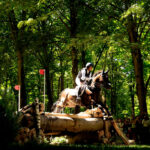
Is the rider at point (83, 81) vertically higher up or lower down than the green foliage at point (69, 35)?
lower down

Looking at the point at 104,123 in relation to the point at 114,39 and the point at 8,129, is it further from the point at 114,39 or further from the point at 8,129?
the point at 8,129

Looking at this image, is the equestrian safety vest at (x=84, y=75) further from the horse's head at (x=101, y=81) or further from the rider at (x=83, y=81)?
the horse's head at (x=101, y=81)

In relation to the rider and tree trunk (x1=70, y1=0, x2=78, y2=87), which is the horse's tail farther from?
tree trunk (x1=70, y1=0, x2=78, y2=87)

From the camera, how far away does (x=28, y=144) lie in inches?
195

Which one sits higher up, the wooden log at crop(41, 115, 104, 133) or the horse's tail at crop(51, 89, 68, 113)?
the horse's tail at crop(51, 89, 68, 113)

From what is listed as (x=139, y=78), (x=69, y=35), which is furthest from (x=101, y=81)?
(x=69, y=35)

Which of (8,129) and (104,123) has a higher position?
(8,129)

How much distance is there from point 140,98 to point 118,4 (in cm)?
688

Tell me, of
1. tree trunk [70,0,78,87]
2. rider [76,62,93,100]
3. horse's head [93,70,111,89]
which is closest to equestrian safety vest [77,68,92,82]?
rider [76,62,93,100]

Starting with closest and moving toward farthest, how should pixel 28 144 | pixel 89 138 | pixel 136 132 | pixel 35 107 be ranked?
1. pixel 28 144
2. pixel 35 107
3. pixel 89 138
4. pixel 136 132

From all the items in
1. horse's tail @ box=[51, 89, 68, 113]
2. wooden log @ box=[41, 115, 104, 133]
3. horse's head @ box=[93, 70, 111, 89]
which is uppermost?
horse's head @ box=[93, 70, 111, 89]

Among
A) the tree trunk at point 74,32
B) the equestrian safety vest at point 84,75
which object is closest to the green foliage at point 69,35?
the tree trunk at point 74,32

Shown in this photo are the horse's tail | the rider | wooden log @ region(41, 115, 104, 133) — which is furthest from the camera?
the horse's tail

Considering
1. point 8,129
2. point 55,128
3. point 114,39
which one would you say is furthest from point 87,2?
point 8,129
